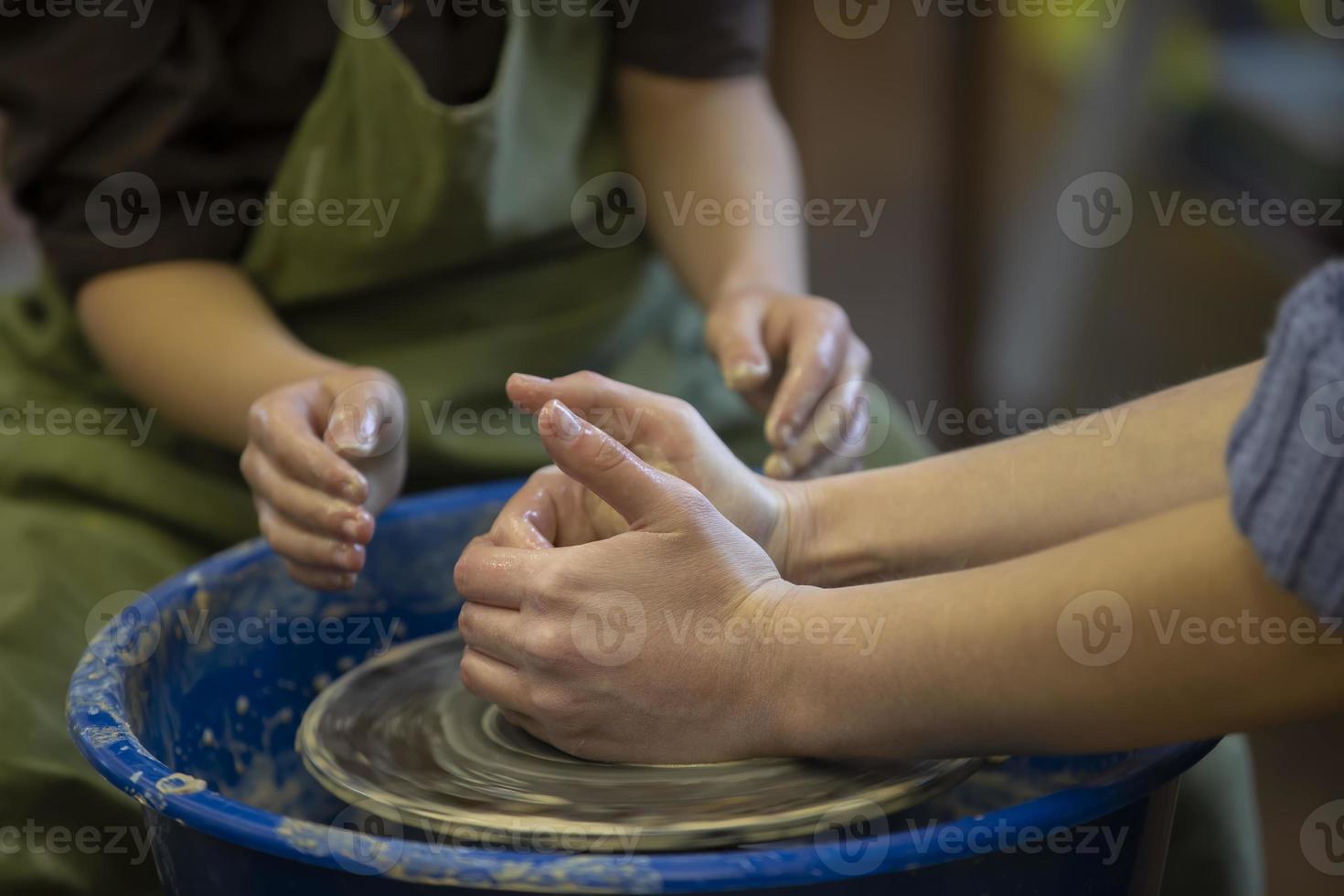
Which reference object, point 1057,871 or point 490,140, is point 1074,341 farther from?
point 1057,871

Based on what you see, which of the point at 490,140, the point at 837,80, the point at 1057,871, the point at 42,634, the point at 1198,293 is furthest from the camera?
the point at 837,80

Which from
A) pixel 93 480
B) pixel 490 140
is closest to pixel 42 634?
pixel 93 480

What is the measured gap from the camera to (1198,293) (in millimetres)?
2330

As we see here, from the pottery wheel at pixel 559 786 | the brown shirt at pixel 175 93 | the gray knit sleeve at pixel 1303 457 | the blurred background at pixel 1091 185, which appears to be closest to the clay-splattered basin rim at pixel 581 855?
the pottery wheel at pixel 559 786

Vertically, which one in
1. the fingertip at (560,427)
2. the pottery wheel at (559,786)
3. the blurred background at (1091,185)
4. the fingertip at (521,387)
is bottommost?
the pottery wheel at (559,786)

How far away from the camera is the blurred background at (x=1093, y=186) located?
2.23m

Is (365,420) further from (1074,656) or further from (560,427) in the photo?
(1074,656)

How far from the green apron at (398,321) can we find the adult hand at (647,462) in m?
0.26

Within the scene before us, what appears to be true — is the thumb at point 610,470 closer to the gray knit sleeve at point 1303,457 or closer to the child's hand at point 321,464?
the child's hand at point 321,464

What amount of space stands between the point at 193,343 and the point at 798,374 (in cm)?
44

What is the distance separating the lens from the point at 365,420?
0.81 meters

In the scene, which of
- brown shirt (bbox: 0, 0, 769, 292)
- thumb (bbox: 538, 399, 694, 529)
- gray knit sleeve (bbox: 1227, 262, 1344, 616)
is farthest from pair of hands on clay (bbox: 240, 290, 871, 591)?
gray knit sleeve (bbox: 1227, 262, 1344, 616)

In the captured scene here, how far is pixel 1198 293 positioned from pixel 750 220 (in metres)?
1.48

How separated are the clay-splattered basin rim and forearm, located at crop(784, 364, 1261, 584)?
0.51ft
